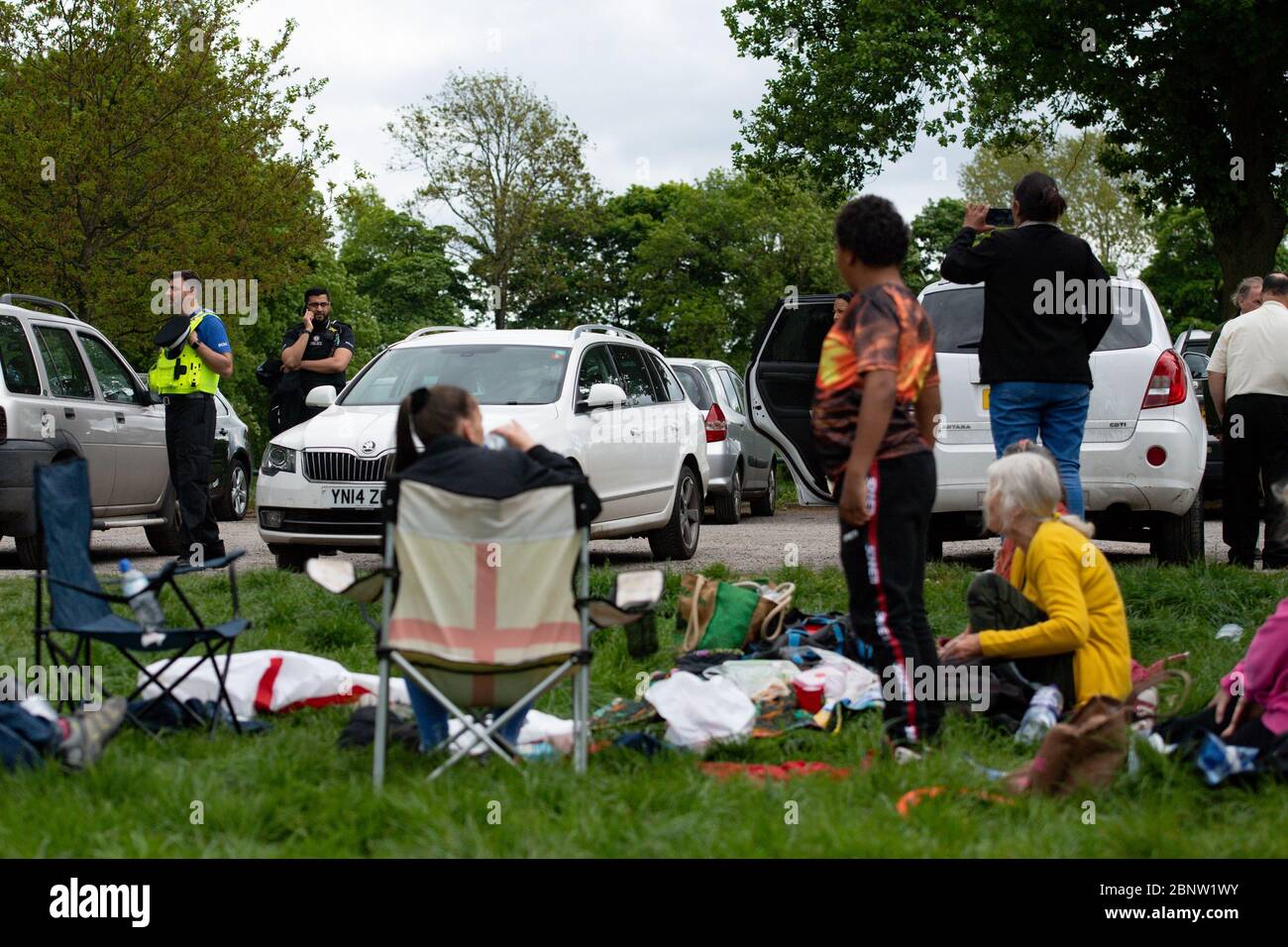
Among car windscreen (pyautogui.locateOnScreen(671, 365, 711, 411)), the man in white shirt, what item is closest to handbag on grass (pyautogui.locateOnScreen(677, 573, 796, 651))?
the man in white shirt

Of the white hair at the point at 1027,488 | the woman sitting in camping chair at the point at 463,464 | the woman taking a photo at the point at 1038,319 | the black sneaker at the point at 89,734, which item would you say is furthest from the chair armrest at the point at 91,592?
the woman taking a photo at the point at 1038,319

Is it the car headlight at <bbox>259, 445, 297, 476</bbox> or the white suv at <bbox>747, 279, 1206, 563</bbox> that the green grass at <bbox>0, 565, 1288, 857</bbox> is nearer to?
the white suv at <bbox>747, 279, 1206, 563</bbox>

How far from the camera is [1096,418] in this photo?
9242 mm

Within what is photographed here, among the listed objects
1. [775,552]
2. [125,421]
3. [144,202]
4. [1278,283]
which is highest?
[144,202]

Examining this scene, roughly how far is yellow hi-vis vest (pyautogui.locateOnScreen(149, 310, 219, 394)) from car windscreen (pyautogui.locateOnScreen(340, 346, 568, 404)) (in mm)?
1350

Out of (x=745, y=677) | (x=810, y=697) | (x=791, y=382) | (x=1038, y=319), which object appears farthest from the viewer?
(x=791, y=382)

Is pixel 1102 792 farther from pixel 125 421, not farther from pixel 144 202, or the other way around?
pixel 144 202

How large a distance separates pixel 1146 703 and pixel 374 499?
570 centimetres

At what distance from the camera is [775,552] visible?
1251cm

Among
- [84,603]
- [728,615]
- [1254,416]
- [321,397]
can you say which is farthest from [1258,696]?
[321,397]

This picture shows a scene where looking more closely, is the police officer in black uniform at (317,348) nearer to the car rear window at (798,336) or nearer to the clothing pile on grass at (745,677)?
the car rear window at (798,336)

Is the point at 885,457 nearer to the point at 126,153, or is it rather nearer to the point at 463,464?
the point at 463,464

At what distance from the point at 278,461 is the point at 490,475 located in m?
5.79
